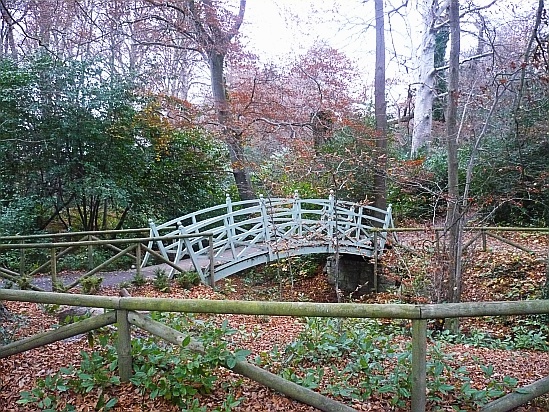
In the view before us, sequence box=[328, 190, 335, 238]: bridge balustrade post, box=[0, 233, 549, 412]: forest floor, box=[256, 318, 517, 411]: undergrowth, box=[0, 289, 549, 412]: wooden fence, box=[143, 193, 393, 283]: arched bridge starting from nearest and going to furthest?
box=[0, 289, 549, 412]: wooden fence → box=[256, 318, 517, 411]: undergrowth → box=[0, 233, 549, 412]: forest floor → box=[143, 193, 393, 283]: arched bridge → box=[328, 190, 335, 238]: bridge balustrade post

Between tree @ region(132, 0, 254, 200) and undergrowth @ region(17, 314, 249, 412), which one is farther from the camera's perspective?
tree @ region(132, 0, 254, 200)

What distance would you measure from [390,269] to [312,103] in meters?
7.45

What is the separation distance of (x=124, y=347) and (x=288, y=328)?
8.14 ft

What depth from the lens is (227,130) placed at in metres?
13.3

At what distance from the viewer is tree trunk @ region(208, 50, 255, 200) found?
43.7ft

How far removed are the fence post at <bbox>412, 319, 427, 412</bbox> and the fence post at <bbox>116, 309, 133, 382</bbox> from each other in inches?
65.5

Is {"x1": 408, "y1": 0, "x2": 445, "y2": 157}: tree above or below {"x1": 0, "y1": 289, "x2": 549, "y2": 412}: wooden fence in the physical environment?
above

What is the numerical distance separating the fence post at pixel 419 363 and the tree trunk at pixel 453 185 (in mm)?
3978

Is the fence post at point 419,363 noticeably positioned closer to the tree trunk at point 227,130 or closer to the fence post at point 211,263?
the fence post at point 211,263

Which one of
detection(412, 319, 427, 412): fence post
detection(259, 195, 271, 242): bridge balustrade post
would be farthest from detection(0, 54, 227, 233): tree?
detection(412, 319, 427, 412): fence post

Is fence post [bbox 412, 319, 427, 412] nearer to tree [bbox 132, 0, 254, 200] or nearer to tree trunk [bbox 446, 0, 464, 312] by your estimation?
tree trunk [bbox 446, 0, 464, 312]

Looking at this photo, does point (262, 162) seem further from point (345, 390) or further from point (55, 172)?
point (345, 390)

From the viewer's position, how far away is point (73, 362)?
11.0 feet

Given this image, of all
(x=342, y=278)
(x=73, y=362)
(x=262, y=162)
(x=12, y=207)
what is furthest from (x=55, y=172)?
(x=73, y=362)
